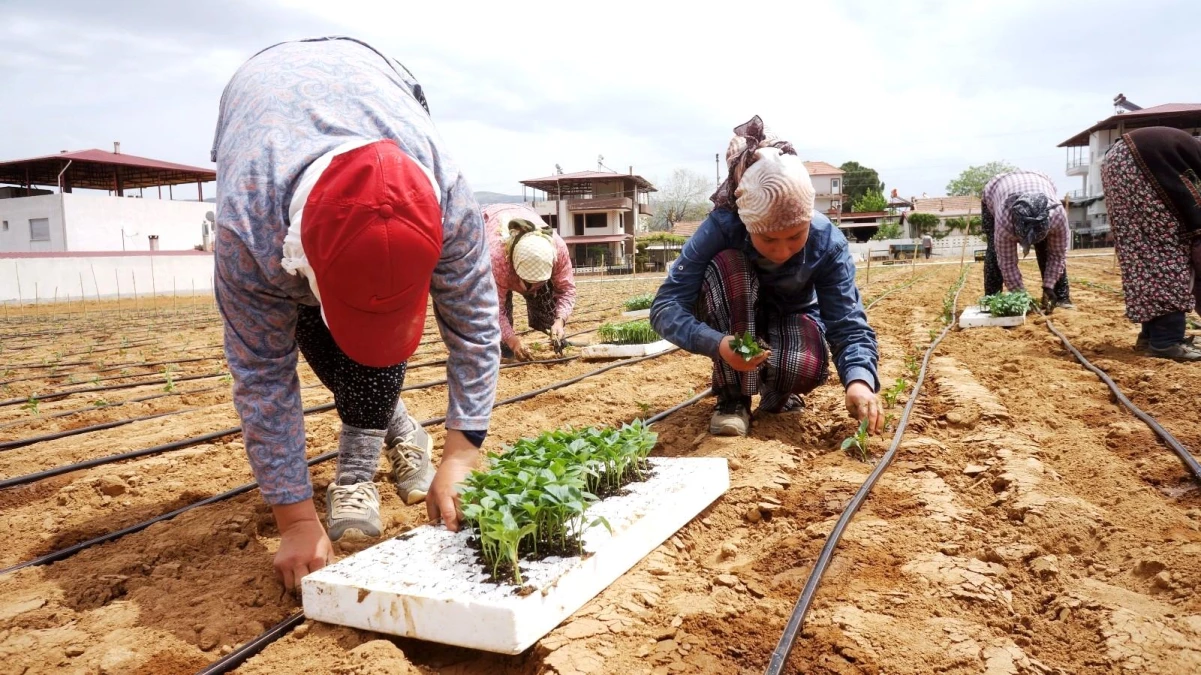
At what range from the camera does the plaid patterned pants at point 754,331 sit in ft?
11.1

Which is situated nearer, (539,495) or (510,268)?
(539,495)

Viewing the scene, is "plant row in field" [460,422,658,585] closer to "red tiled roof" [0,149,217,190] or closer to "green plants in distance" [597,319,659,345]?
"green plants in distance" [597,319,659,345]

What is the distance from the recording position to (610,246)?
136ft

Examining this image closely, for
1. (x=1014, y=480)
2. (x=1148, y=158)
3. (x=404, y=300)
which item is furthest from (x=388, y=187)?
(x=1148, y=158)

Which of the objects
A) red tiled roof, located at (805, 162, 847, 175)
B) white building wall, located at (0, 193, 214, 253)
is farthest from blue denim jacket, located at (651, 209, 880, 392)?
red tiled roof, located at (805, 162, 847, 175)

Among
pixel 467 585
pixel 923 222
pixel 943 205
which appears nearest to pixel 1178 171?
pixel 467 585

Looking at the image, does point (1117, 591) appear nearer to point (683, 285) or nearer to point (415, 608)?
point (415, 608)

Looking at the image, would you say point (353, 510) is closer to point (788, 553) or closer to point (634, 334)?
point (788, 553)

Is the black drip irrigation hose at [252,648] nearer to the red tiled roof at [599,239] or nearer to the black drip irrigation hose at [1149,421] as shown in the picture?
the black drip irrigation hose at [1149,421]

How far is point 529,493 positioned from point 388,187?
844mm

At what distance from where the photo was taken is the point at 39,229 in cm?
2581

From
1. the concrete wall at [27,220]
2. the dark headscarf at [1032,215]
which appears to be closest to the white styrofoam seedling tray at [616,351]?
the dark headscarf at [1032,215]

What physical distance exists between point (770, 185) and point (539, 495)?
57.0 inches

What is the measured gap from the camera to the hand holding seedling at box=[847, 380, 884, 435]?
115 inches
